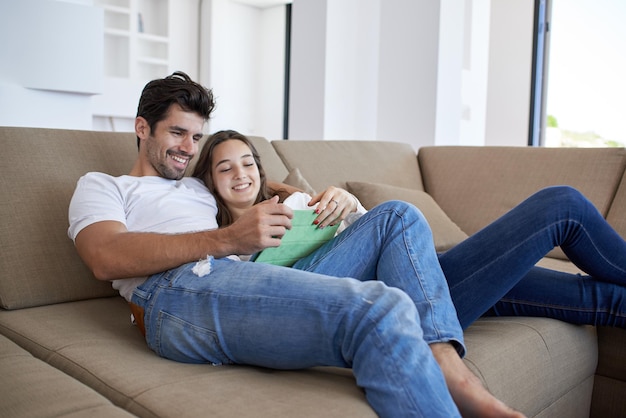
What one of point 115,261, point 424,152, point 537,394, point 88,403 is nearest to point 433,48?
point 424,152

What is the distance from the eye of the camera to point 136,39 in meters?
7.48

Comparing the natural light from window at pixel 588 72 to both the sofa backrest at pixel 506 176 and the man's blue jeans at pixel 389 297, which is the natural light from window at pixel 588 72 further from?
the man's blue jeans at pixel 389 297

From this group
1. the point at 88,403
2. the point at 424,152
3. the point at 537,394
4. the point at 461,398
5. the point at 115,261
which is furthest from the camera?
the point at 424,152

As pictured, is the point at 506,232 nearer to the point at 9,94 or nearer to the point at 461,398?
the point at 461,398

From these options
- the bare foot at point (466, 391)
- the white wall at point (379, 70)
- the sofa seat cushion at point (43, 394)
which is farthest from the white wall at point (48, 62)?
the bare foot at point (466, 391)

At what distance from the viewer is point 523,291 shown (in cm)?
172

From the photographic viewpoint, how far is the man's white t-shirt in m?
1.47

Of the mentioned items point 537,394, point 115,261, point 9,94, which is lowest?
point 537,394

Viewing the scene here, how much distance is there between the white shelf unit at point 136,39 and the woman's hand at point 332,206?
6.23 meters

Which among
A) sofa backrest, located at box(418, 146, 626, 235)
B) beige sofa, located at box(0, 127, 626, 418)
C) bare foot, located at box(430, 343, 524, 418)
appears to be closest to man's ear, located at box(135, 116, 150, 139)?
beige sofa, located at box(0, 127, 626, 418)

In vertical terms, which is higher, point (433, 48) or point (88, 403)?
point (433, 48)

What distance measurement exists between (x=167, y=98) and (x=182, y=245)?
1.89 feet

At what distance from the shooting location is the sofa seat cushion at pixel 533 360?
1.42 meters

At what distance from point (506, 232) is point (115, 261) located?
92 cm
